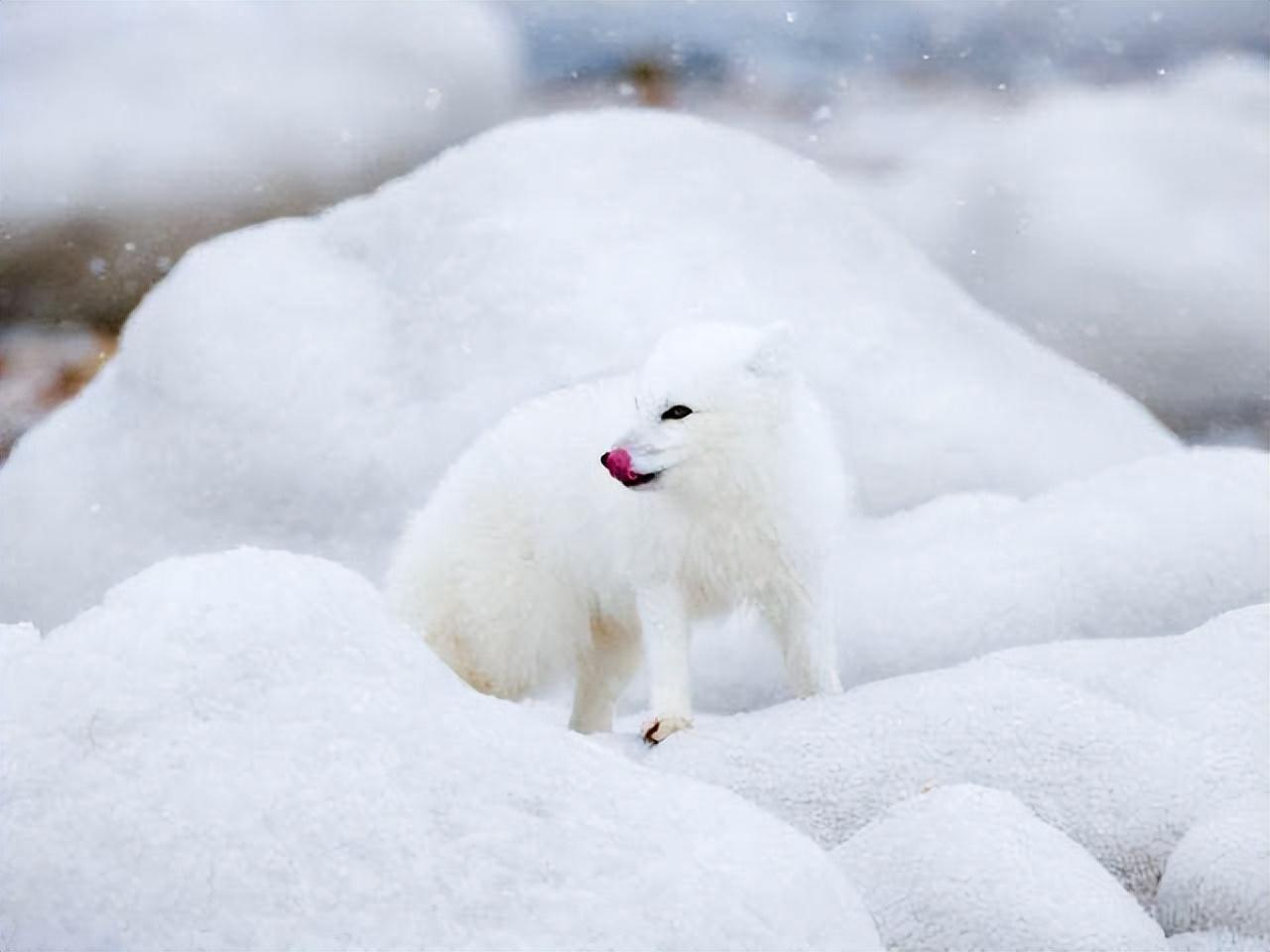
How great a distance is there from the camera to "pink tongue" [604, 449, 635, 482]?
154 centimetres

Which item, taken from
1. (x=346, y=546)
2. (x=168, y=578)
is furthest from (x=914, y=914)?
(x=346, y=546)

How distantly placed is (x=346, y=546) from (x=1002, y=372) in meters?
1.09

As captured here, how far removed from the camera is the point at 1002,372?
8.21 ft

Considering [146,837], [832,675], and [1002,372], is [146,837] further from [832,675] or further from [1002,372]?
[1002,372]

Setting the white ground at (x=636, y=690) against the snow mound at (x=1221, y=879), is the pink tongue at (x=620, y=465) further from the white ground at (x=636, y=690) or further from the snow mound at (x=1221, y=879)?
the snow mound at (x=1221, y=879)

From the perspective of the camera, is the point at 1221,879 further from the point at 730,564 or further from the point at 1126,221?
the point at 1126,221

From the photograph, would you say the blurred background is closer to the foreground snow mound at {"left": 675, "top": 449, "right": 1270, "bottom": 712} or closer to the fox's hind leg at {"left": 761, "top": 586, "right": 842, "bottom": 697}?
the foreground snow mound at {"left": 675, "top": 449, "right": 1270, "bottom": 712}

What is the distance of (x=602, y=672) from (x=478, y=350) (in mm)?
627

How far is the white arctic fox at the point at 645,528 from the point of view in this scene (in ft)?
5.35

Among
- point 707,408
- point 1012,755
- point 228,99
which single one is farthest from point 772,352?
point 228,99

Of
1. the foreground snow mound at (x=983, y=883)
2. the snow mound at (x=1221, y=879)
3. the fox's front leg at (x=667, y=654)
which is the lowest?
the fox's front leg at (x=667, y=654)

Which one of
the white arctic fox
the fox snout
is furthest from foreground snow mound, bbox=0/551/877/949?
the white arctic fox

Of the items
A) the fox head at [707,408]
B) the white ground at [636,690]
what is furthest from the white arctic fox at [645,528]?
the white ground at [636,690]

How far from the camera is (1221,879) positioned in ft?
4.10
